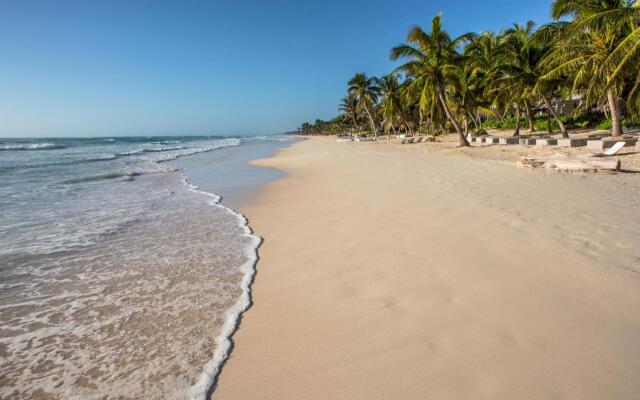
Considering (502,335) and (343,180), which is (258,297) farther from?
(343,180)

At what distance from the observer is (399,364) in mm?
2637

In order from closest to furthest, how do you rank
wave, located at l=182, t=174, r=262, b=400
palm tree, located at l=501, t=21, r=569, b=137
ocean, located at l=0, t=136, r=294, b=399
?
wave, located at l=182, t=174, r=262, b=400 < ocean, located at l=0, t=136, r=294, b=399 < palm tree, located at l=501, t=21, r=569, b=137

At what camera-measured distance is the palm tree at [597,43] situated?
45.8 feet

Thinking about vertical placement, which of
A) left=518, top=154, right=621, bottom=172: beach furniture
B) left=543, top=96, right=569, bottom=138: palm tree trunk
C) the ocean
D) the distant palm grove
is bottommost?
the ocean

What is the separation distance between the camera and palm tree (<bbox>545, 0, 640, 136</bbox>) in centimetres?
1395

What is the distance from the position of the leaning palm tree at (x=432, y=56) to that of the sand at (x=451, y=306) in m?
15.7

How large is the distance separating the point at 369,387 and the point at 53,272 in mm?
5019

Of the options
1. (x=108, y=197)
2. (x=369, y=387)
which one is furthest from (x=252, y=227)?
(x=108, y=197)

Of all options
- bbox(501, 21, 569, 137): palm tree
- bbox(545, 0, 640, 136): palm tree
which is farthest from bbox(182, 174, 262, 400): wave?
bbox(501, 21, 569, 137): palm tree

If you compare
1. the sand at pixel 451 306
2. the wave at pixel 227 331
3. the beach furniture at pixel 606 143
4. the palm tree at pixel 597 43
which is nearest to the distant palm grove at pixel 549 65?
the palm tree at pixel 597 43

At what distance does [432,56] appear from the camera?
68.5ft

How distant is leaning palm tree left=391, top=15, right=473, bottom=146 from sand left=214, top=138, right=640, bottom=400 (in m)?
15.7

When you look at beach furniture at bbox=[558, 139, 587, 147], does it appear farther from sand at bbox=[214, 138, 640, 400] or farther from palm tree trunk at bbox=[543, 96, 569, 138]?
sand at bbox=[214, 138, 640, 400]

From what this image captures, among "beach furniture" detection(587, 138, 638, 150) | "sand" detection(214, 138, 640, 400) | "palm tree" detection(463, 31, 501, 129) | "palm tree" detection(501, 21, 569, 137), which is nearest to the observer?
"sand" detection(214, 138, 640, 400)
